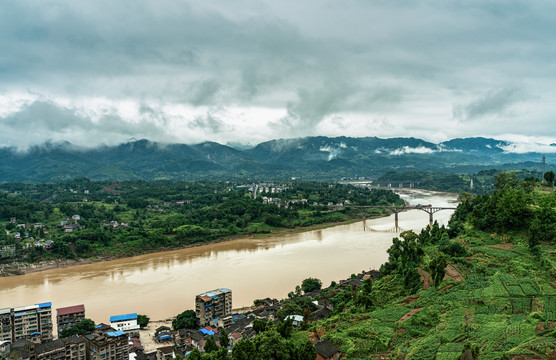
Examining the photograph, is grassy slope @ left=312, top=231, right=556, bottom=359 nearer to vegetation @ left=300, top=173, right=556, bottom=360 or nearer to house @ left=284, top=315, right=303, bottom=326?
vegetation @ left=300, top=173, right=556, bottom=360

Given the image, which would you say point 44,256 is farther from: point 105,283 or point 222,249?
point 222,249

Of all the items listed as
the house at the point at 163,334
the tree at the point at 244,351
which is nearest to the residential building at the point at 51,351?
the house at the point at 163,334

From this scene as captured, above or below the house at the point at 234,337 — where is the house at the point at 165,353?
below

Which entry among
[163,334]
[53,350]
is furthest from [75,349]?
[163,334]

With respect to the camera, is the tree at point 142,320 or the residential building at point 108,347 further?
the tree at point 142,320

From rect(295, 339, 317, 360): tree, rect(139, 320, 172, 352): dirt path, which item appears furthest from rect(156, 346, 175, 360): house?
rect(295, 339, 317, 360): tree

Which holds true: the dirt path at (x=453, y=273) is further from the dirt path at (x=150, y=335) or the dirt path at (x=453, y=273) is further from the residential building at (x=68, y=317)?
the residential building at (x=68, y=317)

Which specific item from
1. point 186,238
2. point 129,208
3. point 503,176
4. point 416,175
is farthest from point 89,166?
point 503,176
